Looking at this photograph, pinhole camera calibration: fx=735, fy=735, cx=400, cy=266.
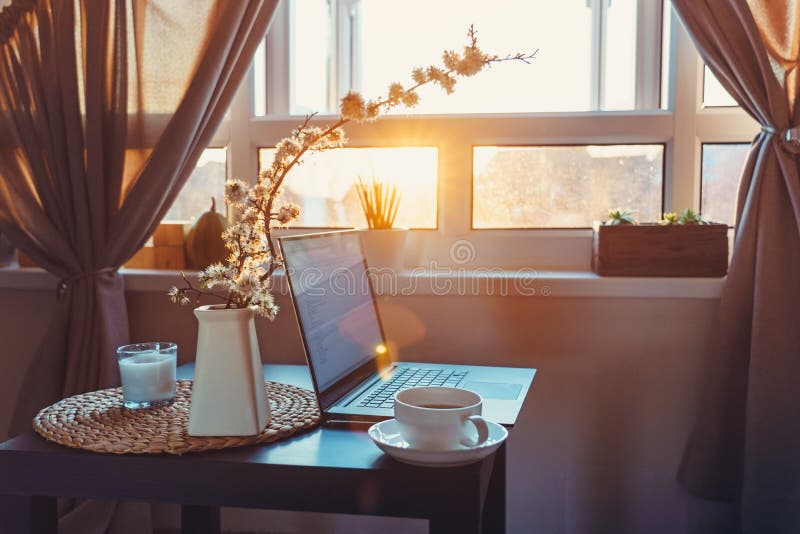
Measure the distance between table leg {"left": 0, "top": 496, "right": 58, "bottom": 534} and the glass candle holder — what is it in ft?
0.59

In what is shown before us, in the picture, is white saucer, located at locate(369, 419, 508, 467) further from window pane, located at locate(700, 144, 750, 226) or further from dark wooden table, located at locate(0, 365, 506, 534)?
window pane, located at locate(700, 144, 750, 226)

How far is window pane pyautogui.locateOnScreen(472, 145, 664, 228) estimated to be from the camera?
1.80 m

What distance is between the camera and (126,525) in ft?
5.54

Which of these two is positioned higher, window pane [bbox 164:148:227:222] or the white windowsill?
window pane [bbox 164:148:227:222]

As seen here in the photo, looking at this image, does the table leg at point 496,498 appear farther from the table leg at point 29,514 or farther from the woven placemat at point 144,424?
the table leg at point 29,514

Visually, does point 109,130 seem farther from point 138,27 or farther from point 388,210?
point 388,210

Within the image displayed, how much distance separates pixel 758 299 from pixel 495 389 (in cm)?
59

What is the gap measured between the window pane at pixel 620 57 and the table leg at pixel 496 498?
990 mm

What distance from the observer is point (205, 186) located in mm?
1967

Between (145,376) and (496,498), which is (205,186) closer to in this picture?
(145,376)

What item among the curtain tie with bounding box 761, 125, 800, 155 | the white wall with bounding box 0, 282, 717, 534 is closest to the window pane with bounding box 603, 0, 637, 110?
the curtain tie with bounding box 761, 125, 800, 155

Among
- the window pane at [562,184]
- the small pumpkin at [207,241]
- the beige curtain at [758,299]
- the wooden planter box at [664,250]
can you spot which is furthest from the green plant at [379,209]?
the beige curtain at [758,299]

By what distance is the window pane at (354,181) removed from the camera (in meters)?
1.87

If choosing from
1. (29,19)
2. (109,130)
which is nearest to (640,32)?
(109,130)
